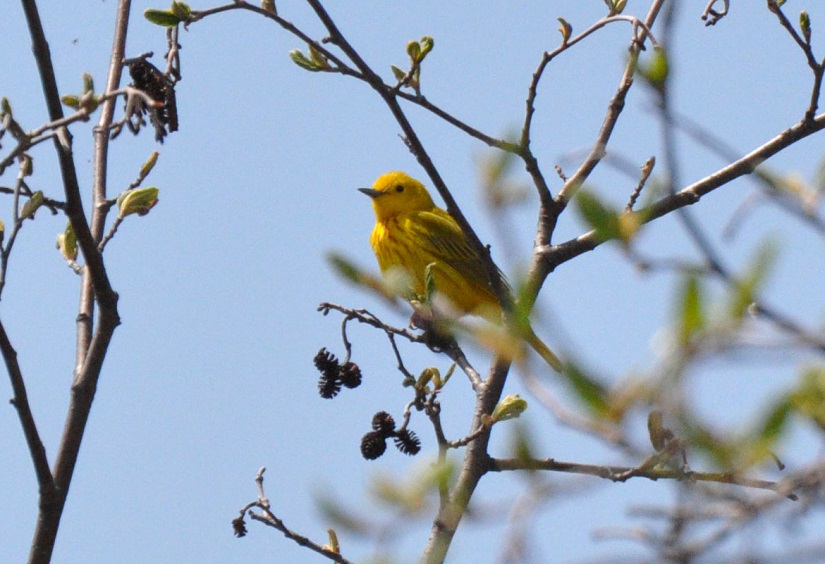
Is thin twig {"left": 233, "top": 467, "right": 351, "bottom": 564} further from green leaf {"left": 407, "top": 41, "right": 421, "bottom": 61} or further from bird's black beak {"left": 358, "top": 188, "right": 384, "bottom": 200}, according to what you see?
bird's black beak {"left": 358, "top": 188, "right": 384, "bottom": 200}

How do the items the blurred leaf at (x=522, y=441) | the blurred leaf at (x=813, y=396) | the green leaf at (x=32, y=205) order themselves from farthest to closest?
the green leaf at (x=32, y=205)
the blurred leaf at (x=522, y=441)
the blurred leaf at (x=813, y=396)

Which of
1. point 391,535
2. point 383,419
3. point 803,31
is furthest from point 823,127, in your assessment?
point 391,535

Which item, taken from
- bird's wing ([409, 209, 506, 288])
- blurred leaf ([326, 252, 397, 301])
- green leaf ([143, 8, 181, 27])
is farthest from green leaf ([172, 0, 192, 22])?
bird's wing ([409, 209, 506, 288])

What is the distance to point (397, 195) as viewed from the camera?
27.6 ft

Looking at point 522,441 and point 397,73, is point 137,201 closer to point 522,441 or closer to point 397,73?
point 397,73

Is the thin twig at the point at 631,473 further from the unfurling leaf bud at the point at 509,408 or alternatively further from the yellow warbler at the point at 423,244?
the yellow warbler at the point at 423,244

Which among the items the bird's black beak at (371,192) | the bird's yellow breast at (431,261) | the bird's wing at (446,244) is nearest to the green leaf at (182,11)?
the bird's yellow breast at (431,261)

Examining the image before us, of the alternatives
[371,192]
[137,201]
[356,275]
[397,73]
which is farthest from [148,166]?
[371,192]

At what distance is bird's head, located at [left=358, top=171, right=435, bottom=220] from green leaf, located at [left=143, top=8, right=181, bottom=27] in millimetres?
5105

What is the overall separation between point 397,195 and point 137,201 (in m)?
5.26

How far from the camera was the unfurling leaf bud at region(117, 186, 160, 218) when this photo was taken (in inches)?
125

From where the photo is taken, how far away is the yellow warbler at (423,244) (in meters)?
7.17

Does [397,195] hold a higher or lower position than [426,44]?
higher

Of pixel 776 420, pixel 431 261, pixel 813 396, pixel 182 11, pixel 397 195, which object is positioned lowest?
pixel 776 420
